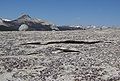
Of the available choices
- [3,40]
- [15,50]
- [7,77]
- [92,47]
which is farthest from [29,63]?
[3,40]

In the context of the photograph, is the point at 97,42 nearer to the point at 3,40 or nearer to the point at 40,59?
the point at 40,59

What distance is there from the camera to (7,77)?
44.4ft

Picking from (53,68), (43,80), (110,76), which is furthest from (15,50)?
(110,76)

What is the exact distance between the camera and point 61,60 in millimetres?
15938

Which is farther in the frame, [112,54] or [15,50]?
[15,50]

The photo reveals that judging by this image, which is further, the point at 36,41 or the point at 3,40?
the point at 3,40

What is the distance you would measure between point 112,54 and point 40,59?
4.30 metres

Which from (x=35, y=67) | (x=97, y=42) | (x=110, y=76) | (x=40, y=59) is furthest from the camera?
(x=97, y=42)

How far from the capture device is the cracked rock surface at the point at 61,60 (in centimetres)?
1311

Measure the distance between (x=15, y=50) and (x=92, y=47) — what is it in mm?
5234

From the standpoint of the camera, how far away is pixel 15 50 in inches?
767

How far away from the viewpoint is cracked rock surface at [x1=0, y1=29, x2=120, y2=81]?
43.0 ft

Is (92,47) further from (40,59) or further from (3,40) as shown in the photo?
(3,40)

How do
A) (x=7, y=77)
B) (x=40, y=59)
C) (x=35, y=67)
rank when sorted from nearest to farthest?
(x=7, y=77) < (x=35, y=67) < (x=40, y=59)
